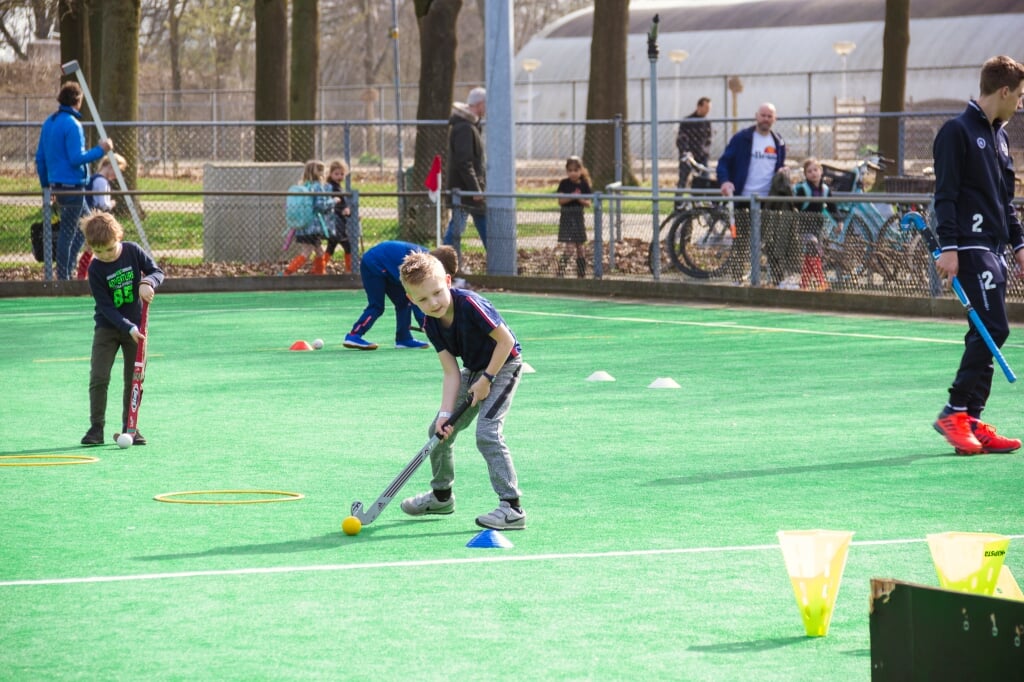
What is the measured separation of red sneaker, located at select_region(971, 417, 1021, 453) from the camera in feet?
28.8

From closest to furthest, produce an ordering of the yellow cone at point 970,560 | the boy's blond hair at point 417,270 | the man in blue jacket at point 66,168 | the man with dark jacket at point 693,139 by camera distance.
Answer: the yellow cone at point 970,560
the boy's blond hair at point 417,270
the man in blue jacket at point 66,168
the man with dark jacket at point 693,139

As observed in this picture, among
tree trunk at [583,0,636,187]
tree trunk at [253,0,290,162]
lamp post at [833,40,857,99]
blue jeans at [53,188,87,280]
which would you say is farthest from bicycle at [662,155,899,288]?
lamp post at [833,40,857,99]

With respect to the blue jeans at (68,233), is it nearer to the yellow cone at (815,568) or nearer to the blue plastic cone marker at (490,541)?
the blue plastic cone marker at (490,541)

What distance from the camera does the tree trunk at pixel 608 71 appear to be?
32287 millimetres

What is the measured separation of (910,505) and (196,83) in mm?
69449

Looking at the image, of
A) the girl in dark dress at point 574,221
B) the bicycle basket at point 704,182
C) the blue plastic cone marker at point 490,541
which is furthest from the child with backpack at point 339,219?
the blue plastic cone marker at point 490,541

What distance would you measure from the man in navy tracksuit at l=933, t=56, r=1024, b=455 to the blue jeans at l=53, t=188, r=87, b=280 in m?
13.1

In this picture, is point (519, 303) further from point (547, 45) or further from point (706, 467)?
point (547, 45)

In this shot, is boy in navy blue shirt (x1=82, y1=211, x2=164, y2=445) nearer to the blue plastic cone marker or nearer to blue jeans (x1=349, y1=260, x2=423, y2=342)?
the blue plastic cone marker

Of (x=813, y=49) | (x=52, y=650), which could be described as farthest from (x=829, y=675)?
(x=813, y=49)

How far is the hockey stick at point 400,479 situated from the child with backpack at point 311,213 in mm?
13860

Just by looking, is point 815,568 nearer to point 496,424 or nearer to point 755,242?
point 496,424

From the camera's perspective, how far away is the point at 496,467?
7.11m

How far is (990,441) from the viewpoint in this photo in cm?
879
